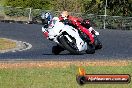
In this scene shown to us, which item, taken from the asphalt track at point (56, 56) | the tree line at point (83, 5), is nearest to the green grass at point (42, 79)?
the asphalt track at point (56, 56)

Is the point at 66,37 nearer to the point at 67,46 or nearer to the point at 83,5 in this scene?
the point at 67,46

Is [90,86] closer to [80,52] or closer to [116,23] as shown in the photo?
[80,52]

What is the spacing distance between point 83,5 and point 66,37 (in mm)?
33676

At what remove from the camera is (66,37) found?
17.2 meters

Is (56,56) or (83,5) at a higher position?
(56,56)

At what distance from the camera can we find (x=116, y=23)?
38.8m

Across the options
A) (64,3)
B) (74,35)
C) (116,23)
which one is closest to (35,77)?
(74,35)

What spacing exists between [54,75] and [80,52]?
7.94 metres

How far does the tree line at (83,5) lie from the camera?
4422cm

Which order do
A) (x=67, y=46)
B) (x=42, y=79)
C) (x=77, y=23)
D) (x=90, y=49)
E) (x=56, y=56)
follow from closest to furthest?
(x=42, y=79), (x=56, y=56), (x=67, y=46), (x=77, y=23), (x=90, y=49)

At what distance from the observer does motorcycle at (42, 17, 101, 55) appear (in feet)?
54.7

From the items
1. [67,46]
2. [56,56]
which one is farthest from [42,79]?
[67,46]

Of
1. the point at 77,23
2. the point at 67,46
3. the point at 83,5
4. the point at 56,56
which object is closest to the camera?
the point at 56,56

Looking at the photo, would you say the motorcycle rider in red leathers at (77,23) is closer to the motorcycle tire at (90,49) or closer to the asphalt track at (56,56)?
the motorcycle tire at (90,49)
